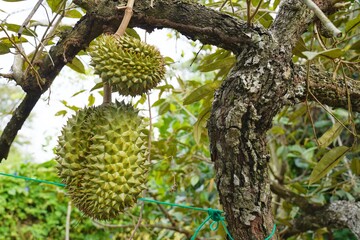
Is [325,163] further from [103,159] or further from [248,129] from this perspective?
[103,159]

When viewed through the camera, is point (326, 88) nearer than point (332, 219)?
Yes

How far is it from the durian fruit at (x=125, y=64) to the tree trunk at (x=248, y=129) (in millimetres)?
159

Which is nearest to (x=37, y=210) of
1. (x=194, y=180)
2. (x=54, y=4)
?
(x=194, y=180)

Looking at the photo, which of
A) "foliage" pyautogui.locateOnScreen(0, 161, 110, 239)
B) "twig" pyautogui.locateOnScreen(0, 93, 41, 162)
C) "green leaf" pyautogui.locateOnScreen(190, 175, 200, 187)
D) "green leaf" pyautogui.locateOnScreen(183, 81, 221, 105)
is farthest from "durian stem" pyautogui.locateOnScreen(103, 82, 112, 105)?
"foliage" pyautogui.locateOnScreen(0, 161, 110, 239)

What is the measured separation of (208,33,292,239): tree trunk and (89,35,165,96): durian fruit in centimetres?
16

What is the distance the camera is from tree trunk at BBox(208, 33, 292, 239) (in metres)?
0.91

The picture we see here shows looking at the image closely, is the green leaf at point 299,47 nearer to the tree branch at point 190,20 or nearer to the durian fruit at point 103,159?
the tree branch at point 190,20

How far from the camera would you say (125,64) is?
84 centimetres

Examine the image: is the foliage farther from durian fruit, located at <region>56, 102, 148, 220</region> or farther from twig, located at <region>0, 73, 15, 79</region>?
durian fruit, located at <region>56, 102, 148, 220</region>

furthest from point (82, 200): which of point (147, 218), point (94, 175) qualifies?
point (147, 218)

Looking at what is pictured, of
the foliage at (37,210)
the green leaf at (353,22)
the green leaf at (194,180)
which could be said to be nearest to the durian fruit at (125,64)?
the green leaf at (353,22)

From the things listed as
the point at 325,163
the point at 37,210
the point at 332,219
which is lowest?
the point at 332,219

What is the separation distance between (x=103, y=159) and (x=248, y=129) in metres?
0.29

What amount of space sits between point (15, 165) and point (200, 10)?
2.51 meters
